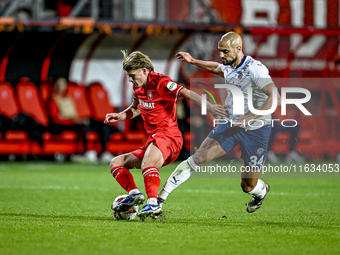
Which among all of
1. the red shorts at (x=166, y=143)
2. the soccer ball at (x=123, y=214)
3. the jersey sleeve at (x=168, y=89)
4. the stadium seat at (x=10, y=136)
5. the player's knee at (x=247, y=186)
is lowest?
the stadium seat at (x=10, y=136)

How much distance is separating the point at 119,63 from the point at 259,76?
10352mm

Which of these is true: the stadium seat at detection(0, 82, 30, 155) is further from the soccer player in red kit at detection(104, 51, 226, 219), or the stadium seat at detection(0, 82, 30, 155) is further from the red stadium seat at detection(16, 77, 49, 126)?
the soccer player in red kit at detection(104, 51, 226, 219)

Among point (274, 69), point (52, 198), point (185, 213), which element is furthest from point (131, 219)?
point (274, 69)

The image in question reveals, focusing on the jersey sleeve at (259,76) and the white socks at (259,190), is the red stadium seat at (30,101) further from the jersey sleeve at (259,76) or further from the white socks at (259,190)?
the jersey sleeve at (259,76)

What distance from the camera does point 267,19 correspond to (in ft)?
59.3

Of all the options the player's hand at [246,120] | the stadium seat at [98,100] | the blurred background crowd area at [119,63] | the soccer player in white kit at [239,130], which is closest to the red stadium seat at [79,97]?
the blurred background crowd area at [119,63]

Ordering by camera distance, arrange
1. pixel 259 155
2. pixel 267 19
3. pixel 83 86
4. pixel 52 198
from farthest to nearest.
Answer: pixel 267 19
pixel 83 86
pixel 52 198
pixel 259 155

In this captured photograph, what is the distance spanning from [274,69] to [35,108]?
6.57 metres

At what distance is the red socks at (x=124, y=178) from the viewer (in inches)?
235

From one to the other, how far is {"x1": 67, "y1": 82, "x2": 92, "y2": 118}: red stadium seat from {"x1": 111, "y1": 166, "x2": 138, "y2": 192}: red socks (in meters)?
9.34

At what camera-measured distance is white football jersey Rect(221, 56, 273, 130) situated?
603cm

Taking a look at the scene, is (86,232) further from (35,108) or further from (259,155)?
(35,108)

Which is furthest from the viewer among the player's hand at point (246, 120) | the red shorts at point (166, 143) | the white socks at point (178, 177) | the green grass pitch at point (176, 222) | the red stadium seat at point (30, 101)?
the red stadium seat at point (30, 101)

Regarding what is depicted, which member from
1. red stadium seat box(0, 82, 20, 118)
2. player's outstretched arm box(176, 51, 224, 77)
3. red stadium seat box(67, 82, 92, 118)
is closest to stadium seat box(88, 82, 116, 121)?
red stadium seat box(67, 82, 92, 118)
